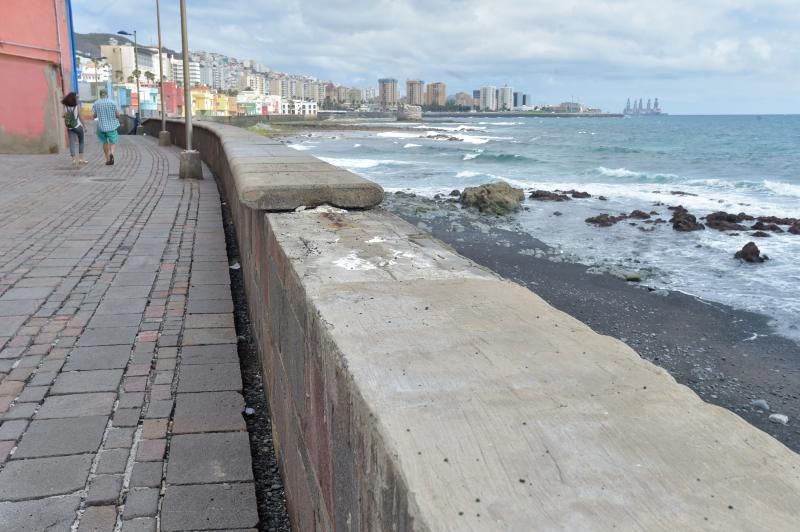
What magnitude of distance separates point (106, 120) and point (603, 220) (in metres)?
13.0

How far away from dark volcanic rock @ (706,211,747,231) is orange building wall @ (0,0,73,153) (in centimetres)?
1797

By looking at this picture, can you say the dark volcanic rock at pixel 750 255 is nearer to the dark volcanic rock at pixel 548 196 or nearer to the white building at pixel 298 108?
the dark volcanic rock at pixel 548 196

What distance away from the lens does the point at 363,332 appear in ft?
5.65

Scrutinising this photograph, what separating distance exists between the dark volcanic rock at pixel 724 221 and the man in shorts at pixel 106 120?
50.8 feet

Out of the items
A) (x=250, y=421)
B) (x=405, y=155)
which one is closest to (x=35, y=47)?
(x=250, y=421)

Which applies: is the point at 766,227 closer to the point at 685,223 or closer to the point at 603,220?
the point at 685,223

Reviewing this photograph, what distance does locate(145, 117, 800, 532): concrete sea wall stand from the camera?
1.07 m

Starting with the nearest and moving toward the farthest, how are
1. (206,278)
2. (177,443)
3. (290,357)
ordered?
(290,357) < (177,443) < (206,278)

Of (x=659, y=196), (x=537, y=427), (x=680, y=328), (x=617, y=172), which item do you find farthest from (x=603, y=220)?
(x=617, y=172)

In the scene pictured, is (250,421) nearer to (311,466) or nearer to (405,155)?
(311,466)

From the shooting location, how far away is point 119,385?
3.58 metres

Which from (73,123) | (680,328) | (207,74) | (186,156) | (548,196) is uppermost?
(207,74)

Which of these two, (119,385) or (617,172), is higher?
(119,385)

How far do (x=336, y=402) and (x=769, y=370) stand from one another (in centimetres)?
798
